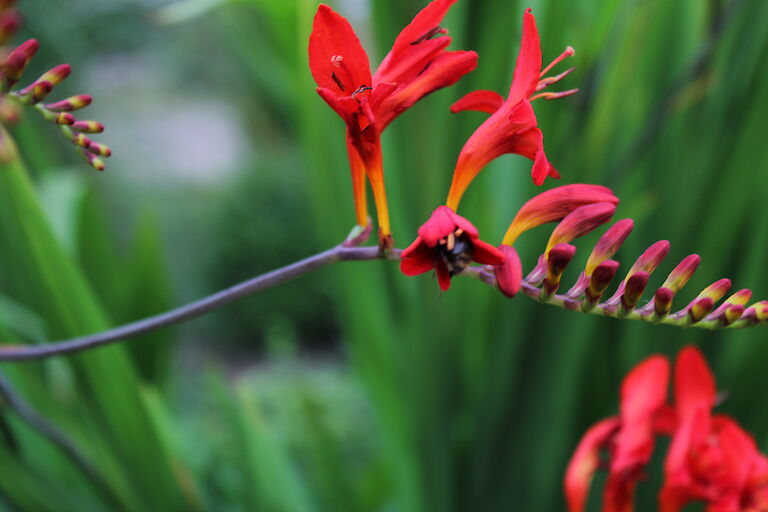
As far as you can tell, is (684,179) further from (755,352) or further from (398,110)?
(398,110)

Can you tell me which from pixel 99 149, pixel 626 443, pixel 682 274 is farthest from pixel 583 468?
pixel 99 149

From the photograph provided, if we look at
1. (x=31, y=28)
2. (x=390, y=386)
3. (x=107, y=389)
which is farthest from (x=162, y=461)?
(x=31, y=28)

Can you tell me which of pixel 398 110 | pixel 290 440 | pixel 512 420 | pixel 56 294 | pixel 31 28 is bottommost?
pixel 290 440

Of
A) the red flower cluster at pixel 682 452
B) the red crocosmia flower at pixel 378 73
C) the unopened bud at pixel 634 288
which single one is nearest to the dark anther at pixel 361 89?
the red crocosmia flower at pixel 378 73

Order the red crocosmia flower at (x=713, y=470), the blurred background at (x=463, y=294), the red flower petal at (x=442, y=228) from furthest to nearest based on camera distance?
the blurred background at (x=463, y=294) < the red crocosmia flower at (x=713, y=470) < the red flower petal at (x=442, y=228)

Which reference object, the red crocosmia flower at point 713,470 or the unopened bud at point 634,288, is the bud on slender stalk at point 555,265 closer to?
the unopened bud at point 634,288
